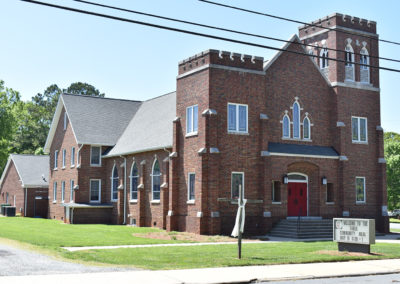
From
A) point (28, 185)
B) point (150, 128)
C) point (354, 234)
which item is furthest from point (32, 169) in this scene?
point (354, 234)

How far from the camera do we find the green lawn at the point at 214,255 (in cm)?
1653

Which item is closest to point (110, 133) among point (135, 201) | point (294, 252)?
point (135, 201)

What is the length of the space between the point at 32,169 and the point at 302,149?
31.6 metres

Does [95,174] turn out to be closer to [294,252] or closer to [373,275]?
Result: [294,252]

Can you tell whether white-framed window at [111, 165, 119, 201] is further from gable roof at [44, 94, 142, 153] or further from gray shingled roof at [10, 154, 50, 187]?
gray shingled roof at [10, 154, 50, 187]

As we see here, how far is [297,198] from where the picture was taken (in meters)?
31.6

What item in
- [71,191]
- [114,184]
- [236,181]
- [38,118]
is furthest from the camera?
[38,118]

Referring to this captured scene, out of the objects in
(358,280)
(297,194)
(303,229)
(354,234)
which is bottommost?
(358,280)

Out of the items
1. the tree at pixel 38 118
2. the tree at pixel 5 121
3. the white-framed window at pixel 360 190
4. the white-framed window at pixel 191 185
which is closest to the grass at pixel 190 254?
the white-framed window at pixel 191 185

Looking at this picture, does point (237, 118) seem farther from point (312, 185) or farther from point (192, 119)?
point (312, 185)

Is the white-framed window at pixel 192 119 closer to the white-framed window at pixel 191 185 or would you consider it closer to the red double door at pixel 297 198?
the white-framed window at pixel 191 185

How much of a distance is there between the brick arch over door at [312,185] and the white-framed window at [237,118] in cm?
454

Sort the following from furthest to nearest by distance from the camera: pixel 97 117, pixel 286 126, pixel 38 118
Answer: pixel 38 118
pixel 97 117
pixel 286 126

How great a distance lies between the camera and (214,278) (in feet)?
45.4
